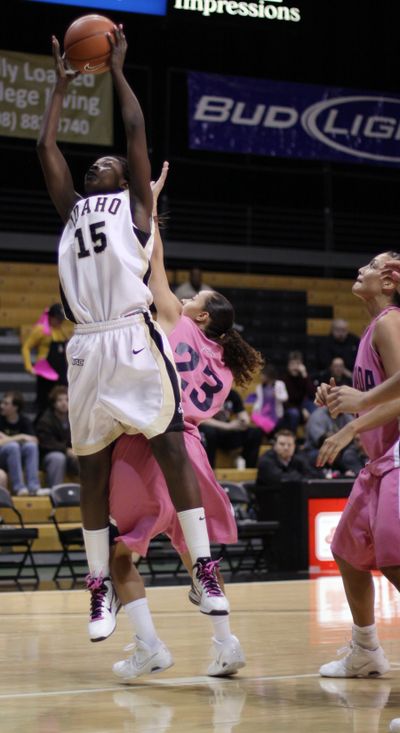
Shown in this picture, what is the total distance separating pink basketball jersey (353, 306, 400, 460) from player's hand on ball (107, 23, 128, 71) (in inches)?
55.8

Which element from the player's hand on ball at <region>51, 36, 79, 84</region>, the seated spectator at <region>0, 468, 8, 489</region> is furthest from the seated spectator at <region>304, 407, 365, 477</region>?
the player's hand on ball at <region>51, 36, 79, 84</region>

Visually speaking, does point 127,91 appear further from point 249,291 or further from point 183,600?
point 249,291

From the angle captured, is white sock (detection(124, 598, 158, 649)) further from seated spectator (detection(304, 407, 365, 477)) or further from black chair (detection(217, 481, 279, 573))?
seated spectator (detection(304, 407, 365, 477))

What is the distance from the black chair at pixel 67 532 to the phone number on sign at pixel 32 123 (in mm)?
5290

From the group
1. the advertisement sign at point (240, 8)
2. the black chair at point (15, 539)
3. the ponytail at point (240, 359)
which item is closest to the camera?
the ponytail at point (240, 359)

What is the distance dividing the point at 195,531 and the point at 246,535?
6.57 metres

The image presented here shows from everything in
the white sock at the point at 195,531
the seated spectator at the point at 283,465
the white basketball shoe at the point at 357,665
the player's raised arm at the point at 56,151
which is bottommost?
the seated spectator at the point at 283,465

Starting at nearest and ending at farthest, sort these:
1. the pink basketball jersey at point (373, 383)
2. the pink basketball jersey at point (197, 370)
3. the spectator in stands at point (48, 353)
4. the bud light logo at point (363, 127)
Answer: the pink basketball jersey at point (373, 383) → the pink basketball jersey at point (197, 370) → the spectator in stands at point (48, 353) → the bud light logo at point (363, 127)

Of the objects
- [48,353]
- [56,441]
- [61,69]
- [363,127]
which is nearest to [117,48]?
[61,69]

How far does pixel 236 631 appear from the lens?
591cm

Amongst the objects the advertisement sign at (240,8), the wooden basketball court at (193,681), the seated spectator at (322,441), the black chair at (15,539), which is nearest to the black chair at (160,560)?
the black chair at (15,539)

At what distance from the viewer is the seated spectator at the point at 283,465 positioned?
37.0 ft

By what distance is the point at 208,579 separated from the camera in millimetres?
4148

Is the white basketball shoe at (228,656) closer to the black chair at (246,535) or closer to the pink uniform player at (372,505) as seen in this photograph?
the pink uniform player at (372,505)
